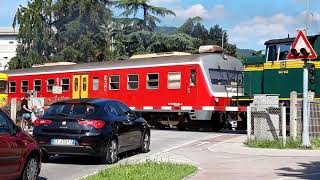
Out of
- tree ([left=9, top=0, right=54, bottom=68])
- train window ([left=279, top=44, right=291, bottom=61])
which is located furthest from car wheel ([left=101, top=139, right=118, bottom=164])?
tree ([left=9, top=0, right=54, bottom=68])

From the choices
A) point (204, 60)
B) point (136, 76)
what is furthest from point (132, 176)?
point (136, 76)

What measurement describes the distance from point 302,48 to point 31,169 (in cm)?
926

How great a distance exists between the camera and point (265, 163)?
13.1m

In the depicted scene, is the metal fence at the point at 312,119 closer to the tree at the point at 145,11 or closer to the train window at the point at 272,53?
the train window at the point at 272,53

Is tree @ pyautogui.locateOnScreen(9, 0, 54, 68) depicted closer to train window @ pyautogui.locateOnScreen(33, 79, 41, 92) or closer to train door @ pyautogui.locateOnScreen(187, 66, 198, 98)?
train window @ pyautogui.locateOnScreen(33, 79, 41, 92)

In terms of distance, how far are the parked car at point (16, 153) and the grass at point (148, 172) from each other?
1.10 meters

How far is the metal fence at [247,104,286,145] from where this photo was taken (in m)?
18.0

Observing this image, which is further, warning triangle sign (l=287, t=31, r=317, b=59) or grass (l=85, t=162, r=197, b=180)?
warning triangle sign (l=287, t=31, r=317, b=59)

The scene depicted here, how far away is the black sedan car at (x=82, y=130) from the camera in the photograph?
12.9m

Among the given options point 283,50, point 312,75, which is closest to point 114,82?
point 283,50

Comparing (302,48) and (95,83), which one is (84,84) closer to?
(95,83)

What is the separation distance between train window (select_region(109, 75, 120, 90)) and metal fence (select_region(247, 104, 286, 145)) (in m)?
11.2

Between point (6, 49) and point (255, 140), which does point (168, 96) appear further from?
point (6, 49)

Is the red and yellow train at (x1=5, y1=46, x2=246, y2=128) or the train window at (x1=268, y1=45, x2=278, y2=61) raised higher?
the train window at (x1=268, y1=45, x2=278, y2=61)
